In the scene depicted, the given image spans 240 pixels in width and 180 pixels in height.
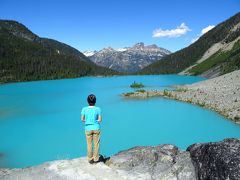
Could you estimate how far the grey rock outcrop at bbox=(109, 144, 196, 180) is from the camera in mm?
12625

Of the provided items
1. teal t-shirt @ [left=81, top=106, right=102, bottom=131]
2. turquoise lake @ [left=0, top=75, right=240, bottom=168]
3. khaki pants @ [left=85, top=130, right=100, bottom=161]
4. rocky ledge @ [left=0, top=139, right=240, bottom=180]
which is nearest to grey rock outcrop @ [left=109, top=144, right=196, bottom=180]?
rocky ledge @ [left=0, top=139, right=240, bottom=180]

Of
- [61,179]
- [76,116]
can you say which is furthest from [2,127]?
[61,179]

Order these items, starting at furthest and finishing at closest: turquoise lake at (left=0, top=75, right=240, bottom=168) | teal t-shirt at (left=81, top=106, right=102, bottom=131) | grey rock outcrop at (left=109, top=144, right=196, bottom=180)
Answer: turquoise lake at (left=0, top=75, right=240, bottom=168)
teal t-shirt at (left=81, top=106, right=102, bottom=131)
grey rock outcrop at (left=109, top=144, right=196, bottom=180)

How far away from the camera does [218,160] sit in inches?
447

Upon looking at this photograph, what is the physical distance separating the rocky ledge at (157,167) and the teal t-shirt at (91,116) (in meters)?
1.73

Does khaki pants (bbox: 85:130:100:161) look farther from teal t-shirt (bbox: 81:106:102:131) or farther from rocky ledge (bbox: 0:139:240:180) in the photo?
rocky ledge (bbox: 0:139:240:180)

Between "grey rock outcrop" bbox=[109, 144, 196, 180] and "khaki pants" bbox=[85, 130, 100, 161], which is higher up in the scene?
"khaki pants" bbox=[85, 130, 100, 161]

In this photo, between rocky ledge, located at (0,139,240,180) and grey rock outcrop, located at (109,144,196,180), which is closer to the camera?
rocky ledge, located at (0,139,240,180)

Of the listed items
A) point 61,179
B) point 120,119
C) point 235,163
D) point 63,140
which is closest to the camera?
point 235,163

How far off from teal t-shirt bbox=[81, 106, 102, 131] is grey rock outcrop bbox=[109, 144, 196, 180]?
6.65 ft

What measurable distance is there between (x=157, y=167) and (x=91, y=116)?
3665mm

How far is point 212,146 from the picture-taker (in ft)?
40.2

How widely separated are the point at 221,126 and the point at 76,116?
2047 cm

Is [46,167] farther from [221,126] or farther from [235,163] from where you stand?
[221,126]
